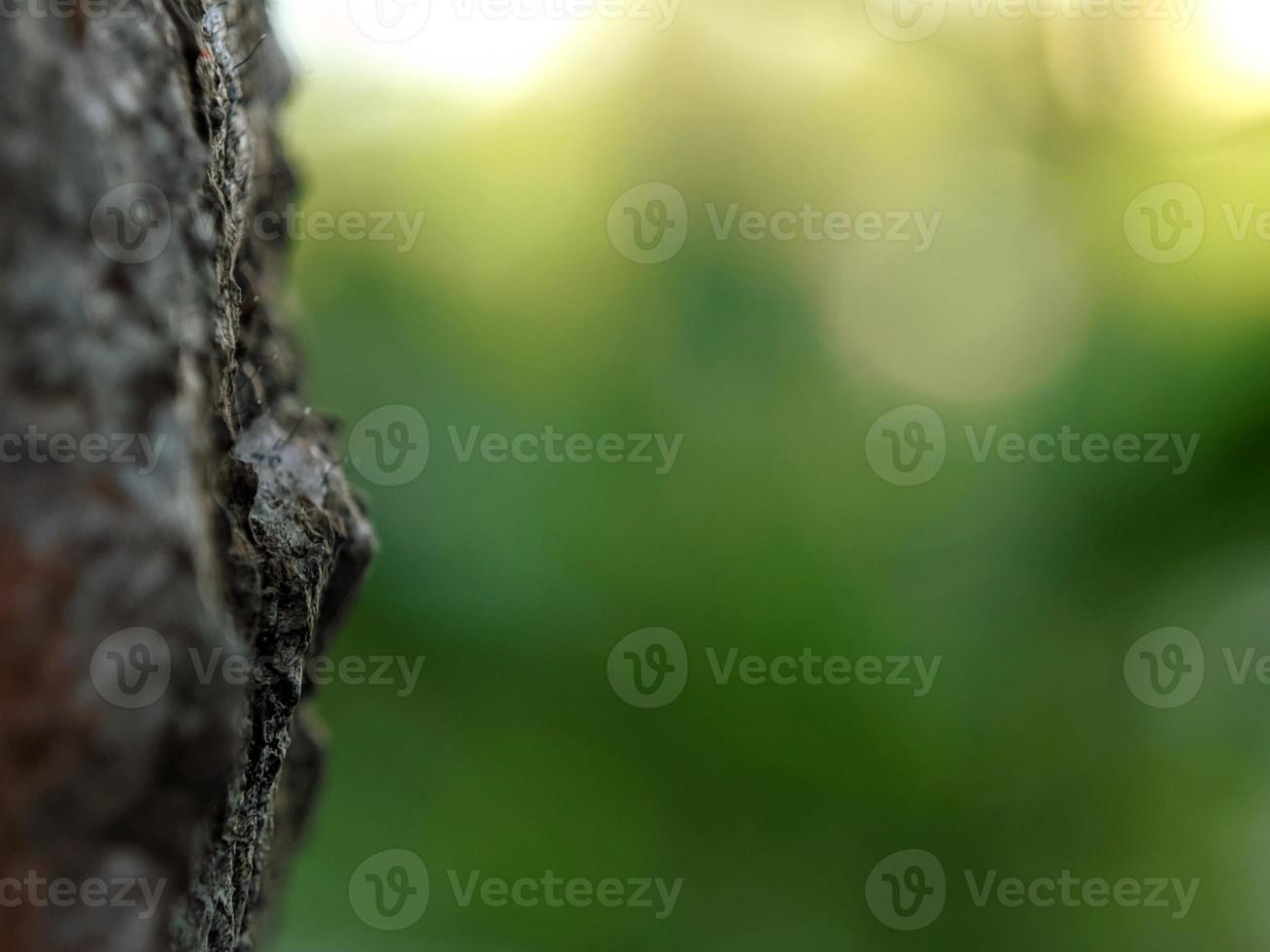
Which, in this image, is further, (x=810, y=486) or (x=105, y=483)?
(x=810, y=486)

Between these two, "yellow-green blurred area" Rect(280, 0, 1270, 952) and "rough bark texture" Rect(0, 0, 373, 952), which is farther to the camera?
"yellow-green blurred area" Rect(280, 0, 1270, 952)

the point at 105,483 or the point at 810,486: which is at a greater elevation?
the point at 810,486

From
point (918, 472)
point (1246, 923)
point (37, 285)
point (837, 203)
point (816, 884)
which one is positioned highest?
point (837, 203)

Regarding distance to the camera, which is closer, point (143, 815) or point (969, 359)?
point (143, 815)

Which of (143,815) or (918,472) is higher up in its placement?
(918,472)

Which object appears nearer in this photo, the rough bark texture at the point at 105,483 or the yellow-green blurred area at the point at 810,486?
the rough bark texture at the point at 105,483

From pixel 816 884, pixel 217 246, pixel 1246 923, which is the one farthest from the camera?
pixel 816 884

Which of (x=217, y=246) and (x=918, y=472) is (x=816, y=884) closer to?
(x=918, y=472)

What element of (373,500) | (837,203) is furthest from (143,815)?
(837,203)
